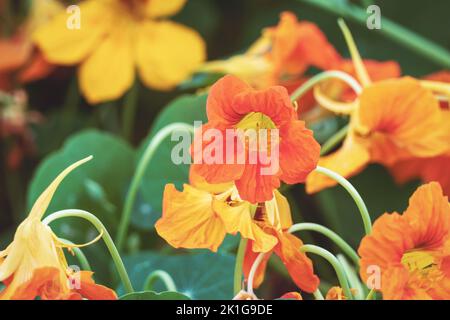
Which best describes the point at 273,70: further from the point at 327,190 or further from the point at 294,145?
the point at 294,145

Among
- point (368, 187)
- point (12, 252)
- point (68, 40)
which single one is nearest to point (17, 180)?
point (68, 40)

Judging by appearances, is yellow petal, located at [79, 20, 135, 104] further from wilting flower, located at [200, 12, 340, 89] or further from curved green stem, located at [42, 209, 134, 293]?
curved green stem, located at [42, 209, 134, 293]

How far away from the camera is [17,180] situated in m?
0.95

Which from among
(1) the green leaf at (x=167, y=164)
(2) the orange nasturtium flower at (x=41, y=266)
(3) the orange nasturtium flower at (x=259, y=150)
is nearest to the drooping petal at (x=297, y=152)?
(3) the orange nasturtium flower at (x=259, y=150)

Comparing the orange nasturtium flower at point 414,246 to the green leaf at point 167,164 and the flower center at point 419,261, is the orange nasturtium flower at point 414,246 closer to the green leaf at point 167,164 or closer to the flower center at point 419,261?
the flower center at point 419,261

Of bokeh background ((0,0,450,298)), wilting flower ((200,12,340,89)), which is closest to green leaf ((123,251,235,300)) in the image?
bokeh background ((0,0,450,298))

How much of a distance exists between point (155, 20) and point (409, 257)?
1.82 ft

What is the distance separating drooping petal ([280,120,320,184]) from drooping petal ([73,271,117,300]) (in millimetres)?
108

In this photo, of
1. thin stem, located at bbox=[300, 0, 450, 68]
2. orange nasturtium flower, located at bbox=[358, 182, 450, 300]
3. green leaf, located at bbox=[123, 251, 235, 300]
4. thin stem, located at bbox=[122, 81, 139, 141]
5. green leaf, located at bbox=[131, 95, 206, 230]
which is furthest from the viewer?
thin stem, located at bbox=[122, 81, 139, 141]

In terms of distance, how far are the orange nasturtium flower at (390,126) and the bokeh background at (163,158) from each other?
115 millimetres

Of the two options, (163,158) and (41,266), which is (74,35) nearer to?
(163,158)

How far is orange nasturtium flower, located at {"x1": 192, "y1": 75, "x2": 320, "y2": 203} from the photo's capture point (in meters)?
0.42

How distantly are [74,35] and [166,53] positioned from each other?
0.10 metres

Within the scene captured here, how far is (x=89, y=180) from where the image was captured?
29.2 inches
